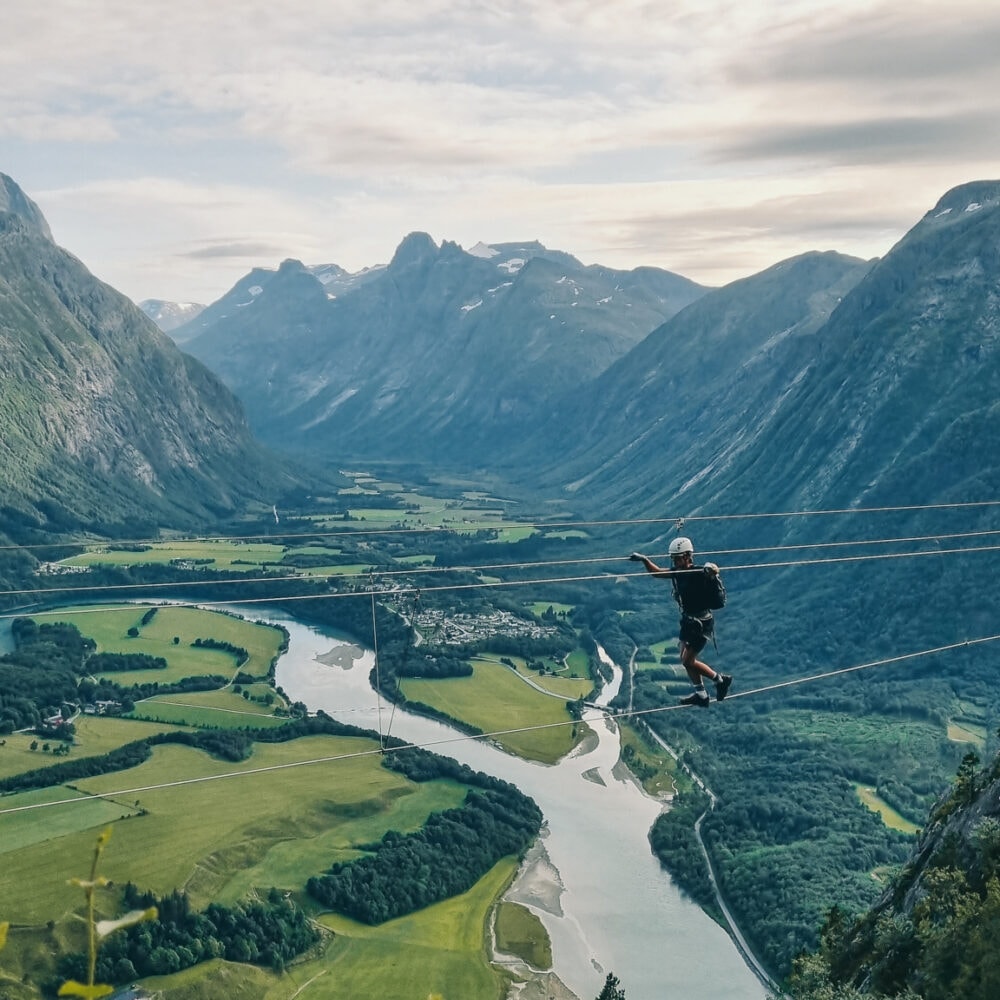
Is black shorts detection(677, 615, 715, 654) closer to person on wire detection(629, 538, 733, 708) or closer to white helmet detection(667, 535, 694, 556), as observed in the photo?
person on wire detection(629, 538, 733, 708)

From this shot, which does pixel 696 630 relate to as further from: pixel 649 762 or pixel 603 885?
pixel 649 762

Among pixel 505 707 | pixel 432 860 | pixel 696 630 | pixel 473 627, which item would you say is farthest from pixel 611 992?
pixel 473 627

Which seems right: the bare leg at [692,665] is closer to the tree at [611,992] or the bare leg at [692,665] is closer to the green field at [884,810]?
the tree at [611,992]

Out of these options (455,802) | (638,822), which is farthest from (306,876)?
(638,822)

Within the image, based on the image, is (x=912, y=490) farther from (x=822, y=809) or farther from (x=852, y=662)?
(x=822, y=809)

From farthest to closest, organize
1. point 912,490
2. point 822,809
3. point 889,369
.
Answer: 1. point 889,369
2. point 912,490
3. point 822,809

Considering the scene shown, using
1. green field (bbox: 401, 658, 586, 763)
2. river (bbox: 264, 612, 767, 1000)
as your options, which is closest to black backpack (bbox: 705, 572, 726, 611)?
river (bbox: 264, 612, 767, 1000)

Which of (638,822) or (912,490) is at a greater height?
(912,490)
